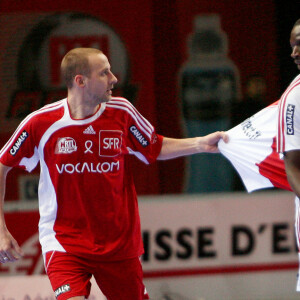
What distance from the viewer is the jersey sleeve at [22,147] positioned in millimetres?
3930

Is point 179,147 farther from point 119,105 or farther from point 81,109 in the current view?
point 81,109

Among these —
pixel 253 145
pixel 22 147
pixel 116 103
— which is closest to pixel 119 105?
pixel 116 103

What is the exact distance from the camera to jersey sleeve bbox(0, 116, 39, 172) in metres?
3.93

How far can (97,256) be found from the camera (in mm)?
3877

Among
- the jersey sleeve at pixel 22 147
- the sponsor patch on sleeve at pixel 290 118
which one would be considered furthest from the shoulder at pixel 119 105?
the sponsor patch on sleeve at pixel 290 118

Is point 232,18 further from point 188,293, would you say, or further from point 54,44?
point 188,293

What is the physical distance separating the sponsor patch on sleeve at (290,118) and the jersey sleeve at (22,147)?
4.63ft

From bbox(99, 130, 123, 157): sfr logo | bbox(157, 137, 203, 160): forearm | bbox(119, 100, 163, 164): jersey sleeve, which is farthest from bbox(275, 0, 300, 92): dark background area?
bbox(99, 130, 123, 157): sfr logo

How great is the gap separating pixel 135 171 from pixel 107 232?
94.1 inches

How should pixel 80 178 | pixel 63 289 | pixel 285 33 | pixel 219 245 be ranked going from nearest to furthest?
pixel 63 289, pixel 80 178, pixel 219 245, pixel 285 33

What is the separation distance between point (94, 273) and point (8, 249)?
48 centimetres

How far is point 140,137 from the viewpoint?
4094mm

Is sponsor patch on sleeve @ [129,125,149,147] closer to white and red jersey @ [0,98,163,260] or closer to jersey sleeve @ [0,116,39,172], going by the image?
white and red jersey @ [0,98,163,260]

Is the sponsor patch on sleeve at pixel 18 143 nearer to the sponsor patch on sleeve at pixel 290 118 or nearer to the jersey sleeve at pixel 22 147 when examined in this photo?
the jersey sleeve at pixel 22 147
